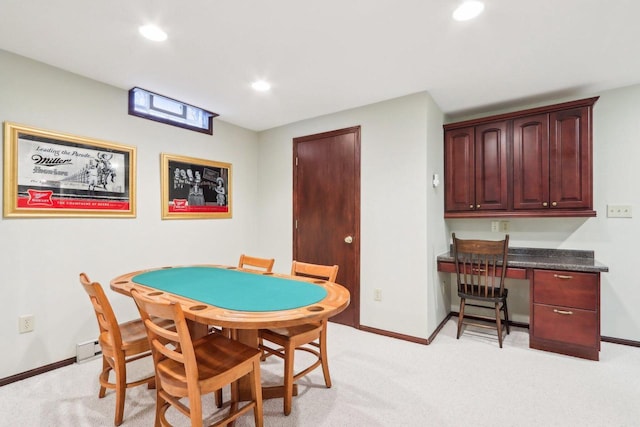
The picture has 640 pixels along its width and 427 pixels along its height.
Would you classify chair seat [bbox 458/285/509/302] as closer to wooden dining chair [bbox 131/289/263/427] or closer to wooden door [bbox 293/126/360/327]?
wooden door [bbox 293/126/360/327]

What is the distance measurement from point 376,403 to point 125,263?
2469 millimetres

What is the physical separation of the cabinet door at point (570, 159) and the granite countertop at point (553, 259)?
51cm

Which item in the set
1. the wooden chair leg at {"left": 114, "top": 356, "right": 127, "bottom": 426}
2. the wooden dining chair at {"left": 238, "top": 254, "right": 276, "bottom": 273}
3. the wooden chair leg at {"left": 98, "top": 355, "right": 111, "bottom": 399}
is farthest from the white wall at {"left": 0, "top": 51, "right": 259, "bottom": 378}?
the wooden chair leg at {"left": 114, "top": 356, "right": 127, "bottom": 426}

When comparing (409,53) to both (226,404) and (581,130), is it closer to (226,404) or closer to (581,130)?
(581,130)

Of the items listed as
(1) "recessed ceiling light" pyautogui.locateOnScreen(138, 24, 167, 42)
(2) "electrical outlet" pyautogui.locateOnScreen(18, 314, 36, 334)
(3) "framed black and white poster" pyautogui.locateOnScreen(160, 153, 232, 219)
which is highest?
(1) "recessed ceiling light" pyautogui.locateOnScreen(138, 24, 167, 42)

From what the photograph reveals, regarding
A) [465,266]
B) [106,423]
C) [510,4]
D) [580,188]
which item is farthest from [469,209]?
[106,423]

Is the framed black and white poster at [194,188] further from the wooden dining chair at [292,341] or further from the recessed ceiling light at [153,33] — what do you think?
the wooden dining chair at [292,341]

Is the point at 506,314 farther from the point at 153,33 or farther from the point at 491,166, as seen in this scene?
the point at 153,33

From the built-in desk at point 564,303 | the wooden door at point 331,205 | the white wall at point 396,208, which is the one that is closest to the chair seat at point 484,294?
the built-in desk at point 564,303

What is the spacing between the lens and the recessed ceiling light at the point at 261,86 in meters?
2.68

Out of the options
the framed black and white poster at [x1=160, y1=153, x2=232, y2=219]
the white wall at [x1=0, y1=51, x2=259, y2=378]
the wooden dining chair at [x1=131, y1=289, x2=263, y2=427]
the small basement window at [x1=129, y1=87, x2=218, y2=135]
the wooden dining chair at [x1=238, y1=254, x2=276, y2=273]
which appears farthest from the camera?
the framed black and white poster at [x1=160, y1=153, x2=232, y2=219]

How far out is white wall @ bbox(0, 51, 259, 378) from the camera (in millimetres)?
2205

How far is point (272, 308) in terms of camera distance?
153 cm

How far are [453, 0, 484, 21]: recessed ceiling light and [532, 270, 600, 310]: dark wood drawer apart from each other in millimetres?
Answer: 2167
